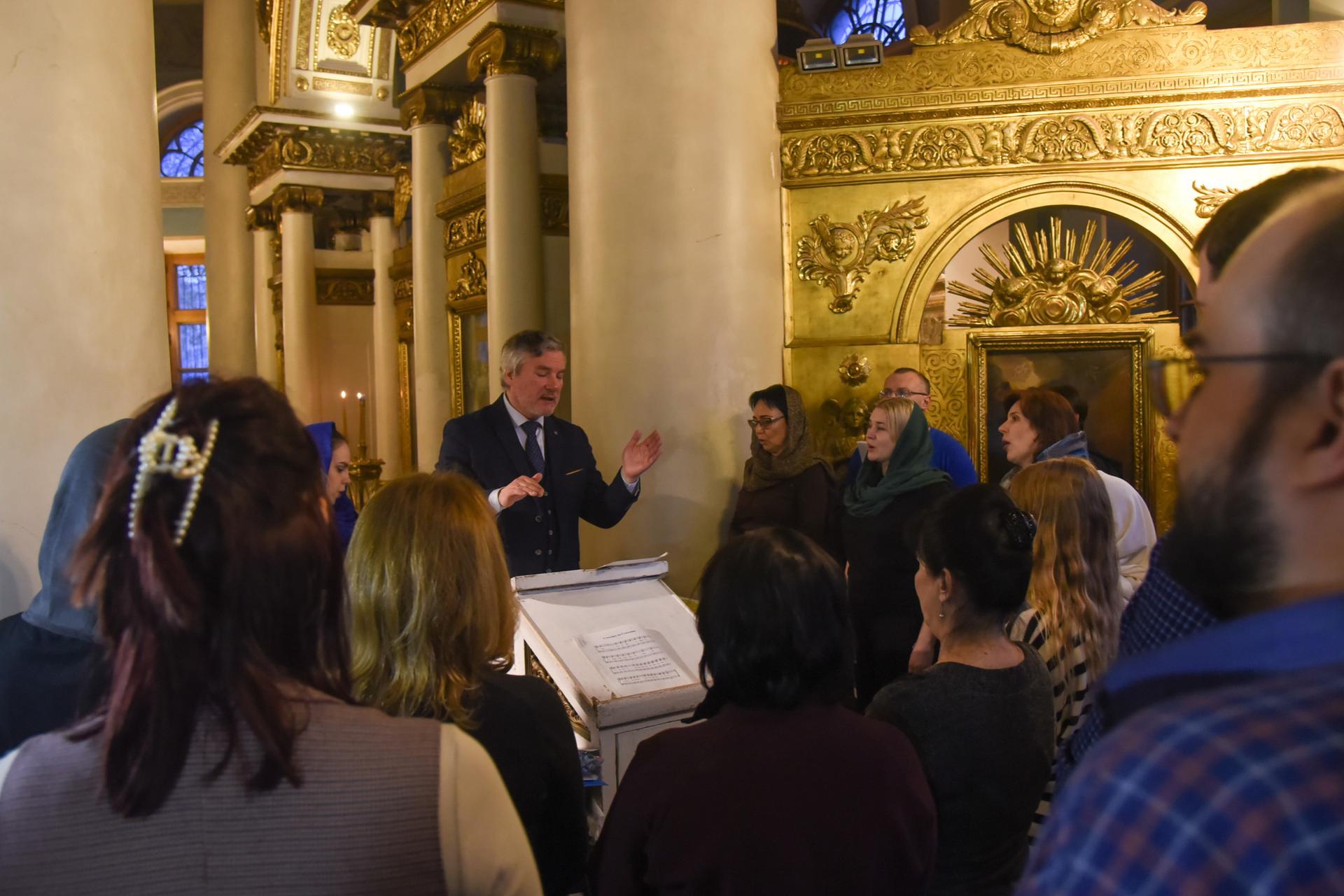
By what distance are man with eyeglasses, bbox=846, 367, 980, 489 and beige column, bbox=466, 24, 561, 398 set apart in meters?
2.51

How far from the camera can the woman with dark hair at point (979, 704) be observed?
1985 millimetres

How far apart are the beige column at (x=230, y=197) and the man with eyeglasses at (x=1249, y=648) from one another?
14512 mm

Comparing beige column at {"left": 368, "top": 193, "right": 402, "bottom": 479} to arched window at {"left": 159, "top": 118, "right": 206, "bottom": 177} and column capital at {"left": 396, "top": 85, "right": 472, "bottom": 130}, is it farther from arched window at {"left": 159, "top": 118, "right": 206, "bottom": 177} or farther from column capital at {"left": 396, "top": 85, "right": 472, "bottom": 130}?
arched window at {"left": 159, "top": 118, "right": 206, "bottom": 177}

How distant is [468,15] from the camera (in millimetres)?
6730

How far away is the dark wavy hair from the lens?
1.01m

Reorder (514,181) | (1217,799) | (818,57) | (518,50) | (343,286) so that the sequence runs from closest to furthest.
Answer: (1217,799), (818,57), (518,50), (514,181), (343,286)

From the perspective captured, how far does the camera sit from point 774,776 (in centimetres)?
153

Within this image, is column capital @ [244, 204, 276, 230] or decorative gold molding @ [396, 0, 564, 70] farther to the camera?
column capital @ [244, 204, 276, 230]

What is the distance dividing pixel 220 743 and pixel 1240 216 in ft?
3.92

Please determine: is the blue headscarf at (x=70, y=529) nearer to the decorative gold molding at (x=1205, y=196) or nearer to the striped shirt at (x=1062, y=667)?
the striped shirt at (x=1062, y=667)

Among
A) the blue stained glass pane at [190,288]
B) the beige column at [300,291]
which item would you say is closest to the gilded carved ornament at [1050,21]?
the beige column at [300,291]

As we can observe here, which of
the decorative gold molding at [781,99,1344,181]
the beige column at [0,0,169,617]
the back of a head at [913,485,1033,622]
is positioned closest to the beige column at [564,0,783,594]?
the decorative gold molding at [781,99,1344,181]

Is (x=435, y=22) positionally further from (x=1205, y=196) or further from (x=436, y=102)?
Answer: (x=1205, y=196)

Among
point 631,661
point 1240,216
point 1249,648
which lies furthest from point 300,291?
point 1249,648
